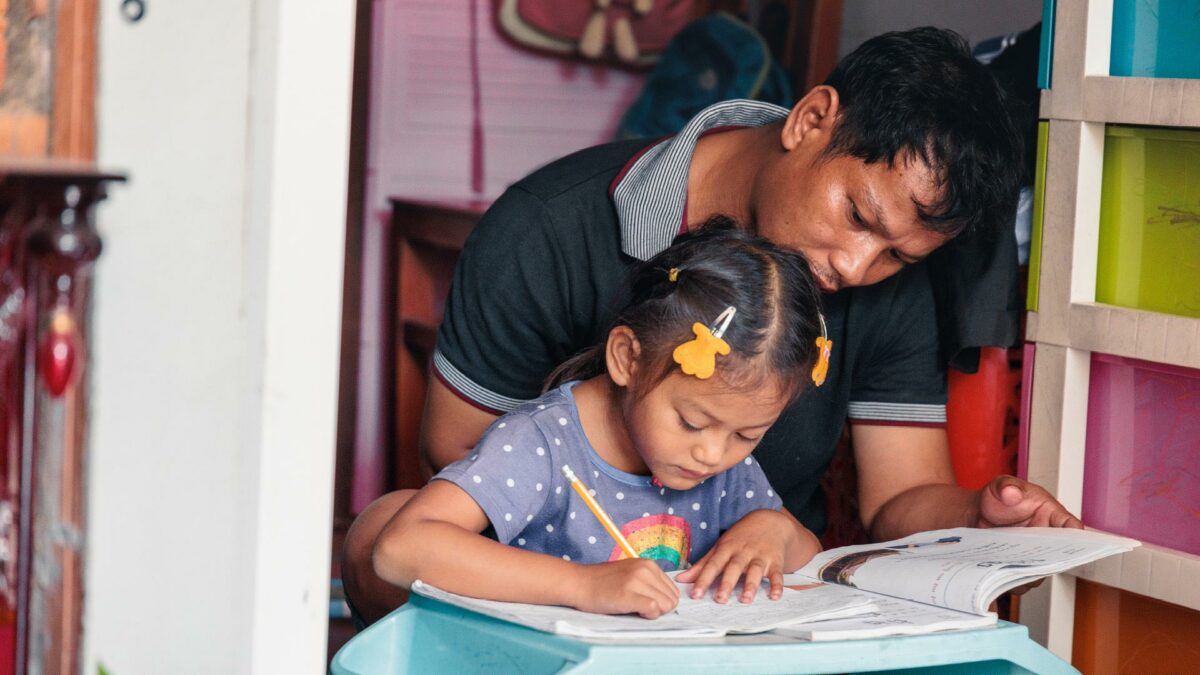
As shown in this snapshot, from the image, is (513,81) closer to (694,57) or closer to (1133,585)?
(694,57)

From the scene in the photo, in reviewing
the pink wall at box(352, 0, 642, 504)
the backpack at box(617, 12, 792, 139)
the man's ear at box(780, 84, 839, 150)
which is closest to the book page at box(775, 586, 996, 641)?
the man's ear at box(780, 84, 839, 150)

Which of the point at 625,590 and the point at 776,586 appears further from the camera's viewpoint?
the point at 776,586

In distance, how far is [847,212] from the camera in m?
1.33

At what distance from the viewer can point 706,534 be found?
139 cm

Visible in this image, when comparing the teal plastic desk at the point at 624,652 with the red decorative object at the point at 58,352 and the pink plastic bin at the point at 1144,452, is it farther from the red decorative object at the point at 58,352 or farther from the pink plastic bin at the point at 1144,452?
the pink plastic bin at the point at 1144,452

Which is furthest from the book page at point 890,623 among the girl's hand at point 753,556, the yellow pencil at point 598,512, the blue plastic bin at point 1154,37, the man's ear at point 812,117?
the blue plastic bin at point 1154,37

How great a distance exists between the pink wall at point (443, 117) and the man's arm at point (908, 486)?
128 centimetres

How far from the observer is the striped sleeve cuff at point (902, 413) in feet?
5.15

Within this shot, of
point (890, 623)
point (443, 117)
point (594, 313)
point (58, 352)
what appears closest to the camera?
point (58, 352)

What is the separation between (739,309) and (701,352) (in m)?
0.07

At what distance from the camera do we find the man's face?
1.30 meters

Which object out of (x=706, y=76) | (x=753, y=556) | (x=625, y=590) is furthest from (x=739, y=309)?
(x=706, y=76)

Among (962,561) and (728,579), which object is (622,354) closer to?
(728,579)

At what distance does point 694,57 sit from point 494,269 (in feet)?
3.85
